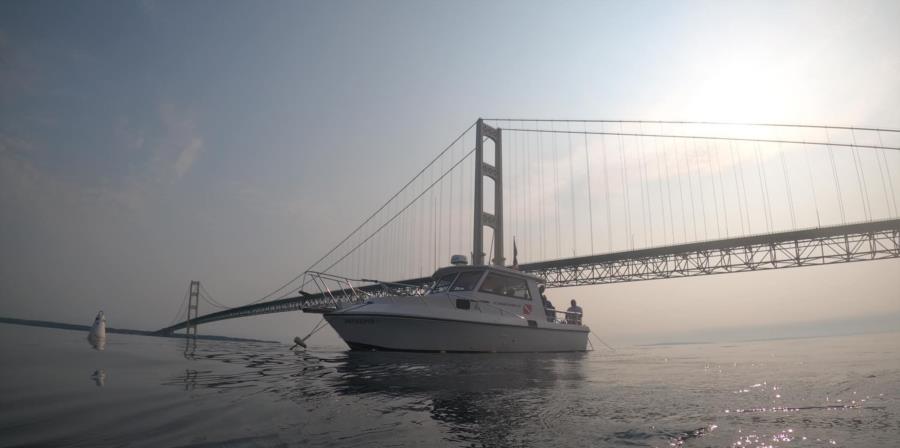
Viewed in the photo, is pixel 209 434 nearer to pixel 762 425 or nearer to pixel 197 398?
pixel 197 398

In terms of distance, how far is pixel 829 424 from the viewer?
2.40 m

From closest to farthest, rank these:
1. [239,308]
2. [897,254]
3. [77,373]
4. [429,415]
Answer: [429,415] < [77,373] < [897,254] < [239,308]

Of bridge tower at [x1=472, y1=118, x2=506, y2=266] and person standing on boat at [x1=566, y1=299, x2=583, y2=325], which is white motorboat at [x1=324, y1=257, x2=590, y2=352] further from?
bridge tower at [x1=472, y1=118, x2=506, y2=266]

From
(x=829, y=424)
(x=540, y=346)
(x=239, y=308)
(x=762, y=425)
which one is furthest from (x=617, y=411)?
(x=239, y=308)

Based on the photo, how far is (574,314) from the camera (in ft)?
50.1

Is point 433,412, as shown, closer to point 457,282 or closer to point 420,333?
point 420,333

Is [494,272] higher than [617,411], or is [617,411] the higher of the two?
[494,272]

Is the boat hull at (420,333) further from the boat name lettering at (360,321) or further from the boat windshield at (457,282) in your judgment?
the boat windshield at (457,282)

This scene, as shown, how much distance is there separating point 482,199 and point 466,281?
12.7 meters

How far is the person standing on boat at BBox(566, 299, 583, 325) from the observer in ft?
50.2

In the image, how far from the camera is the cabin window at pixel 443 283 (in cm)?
1213

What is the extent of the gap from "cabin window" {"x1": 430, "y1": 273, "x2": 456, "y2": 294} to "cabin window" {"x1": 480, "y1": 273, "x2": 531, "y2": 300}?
98cm

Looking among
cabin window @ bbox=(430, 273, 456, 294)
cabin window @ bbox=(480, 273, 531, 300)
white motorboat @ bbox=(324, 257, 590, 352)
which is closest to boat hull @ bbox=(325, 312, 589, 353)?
white motorboat @ bbox=(324, 257, 590, 352)

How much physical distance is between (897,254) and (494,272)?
138 feet
